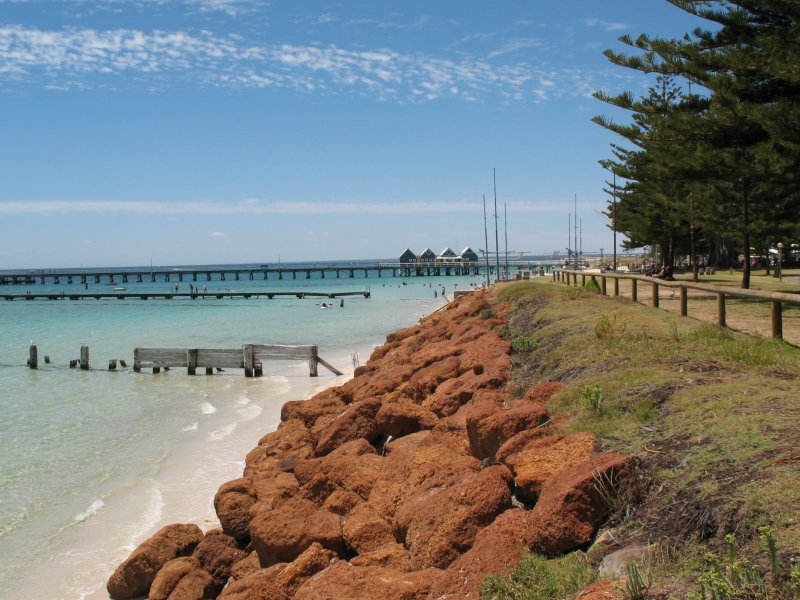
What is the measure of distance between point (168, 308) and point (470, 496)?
58273 mm

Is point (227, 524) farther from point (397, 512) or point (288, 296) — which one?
point (288, 296)

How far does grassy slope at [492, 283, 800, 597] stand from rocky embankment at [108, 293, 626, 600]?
0.32 m

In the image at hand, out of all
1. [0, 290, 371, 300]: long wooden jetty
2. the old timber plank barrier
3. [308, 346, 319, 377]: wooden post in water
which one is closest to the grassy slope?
[308, 346, 319, 377]: wooden post in water

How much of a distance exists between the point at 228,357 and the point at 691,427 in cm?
1844

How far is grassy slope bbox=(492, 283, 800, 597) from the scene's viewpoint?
11.7 feet

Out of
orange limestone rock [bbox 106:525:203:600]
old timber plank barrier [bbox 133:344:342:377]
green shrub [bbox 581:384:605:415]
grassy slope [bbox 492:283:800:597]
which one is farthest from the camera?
old timber plank barrier [bbox 133:344:342:377]

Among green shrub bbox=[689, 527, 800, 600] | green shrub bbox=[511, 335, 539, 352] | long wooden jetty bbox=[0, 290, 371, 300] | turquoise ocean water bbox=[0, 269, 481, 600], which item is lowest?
turquoise ocean water bbox=[0, 269, 481, 600]

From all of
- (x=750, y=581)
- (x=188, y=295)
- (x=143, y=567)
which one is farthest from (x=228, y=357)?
(x=188, y=295)

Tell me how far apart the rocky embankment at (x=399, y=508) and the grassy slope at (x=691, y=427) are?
1.05 ft

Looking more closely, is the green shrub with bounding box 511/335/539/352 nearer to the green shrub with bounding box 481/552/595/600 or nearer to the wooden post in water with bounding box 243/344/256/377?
the green shrub with bounding box 481/552/595/600

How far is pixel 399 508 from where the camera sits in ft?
18.2

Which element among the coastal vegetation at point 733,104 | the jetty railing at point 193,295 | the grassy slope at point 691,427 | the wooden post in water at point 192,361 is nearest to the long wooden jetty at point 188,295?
the jetty railing at point 193,295

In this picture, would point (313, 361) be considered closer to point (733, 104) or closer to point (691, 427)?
point (733, 104)

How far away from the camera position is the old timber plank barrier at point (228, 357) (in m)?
20.7
